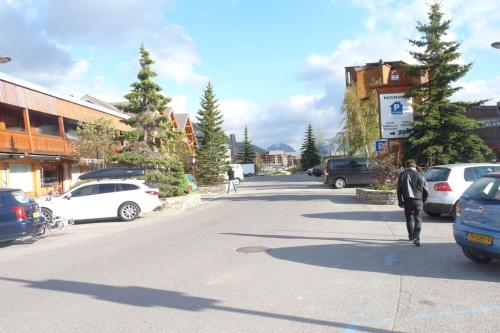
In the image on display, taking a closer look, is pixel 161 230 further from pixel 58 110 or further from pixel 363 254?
pixel 58 110

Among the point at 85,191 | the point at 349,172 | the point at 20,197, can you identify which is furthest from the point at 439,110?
the point at 20,197

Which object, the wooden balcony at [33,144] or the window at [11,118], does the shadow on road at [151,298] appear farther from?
the window at [11,118]

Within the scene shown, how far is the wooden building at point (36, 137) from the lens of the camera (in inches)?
1047

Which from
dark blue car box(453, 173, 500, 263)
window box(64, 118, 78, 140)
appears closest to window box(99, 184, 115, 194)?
dark blue car box(453, 173, 500, 263)

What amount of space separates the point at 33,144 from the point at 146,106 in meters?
9.23

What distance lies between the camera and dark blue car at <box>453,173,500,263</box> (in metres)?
6.87

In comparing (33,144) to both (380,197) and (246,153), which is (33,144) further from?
(246,153)

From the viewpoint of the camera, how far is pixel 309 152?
9125 centimetres

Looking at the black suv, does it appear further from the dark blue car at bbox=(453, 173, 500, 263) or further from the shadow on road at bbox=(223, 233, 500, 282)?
the dark blue car at bbox=(453, 173, 500, 263)

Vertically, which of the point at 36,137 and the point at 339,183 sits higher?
the point at 36,137

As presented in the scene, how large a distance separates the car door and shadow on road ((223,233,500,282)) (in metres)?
9.54

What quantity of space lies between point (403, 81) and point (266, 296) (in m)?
21.2

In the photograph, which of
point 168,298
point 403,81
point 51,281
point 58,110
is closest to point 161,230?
point 51,281

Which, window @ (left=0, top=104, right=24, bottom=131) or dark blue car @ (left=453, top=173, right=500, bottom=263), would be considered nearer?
dark blue car @ (left=453, top=173, right=500, bottom=263)
